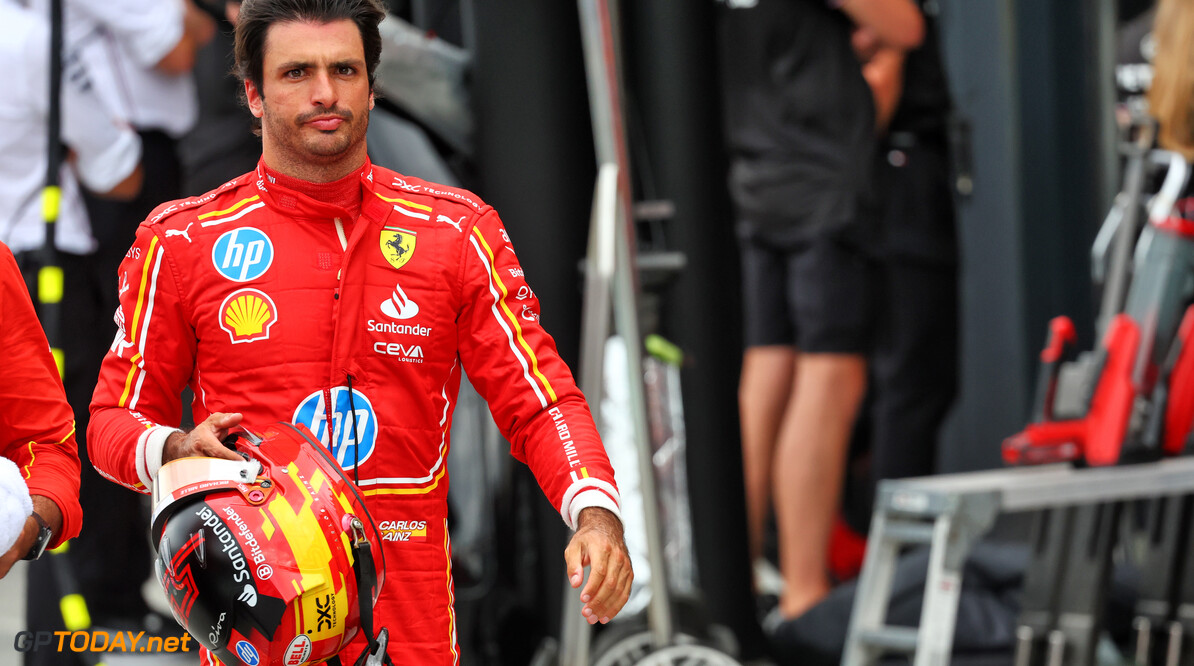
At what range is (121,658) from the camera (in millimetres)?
2180

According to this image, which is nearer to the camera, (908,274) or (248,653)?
(248,653)

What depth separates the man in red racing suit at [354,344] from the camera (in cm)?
139

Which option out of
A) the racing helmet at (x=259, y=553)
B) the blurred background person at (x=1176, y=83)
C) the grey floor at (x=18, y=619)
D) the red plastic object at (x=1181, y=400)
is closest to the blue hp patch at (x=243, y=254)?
the racing helmet at (x=259, y=553)

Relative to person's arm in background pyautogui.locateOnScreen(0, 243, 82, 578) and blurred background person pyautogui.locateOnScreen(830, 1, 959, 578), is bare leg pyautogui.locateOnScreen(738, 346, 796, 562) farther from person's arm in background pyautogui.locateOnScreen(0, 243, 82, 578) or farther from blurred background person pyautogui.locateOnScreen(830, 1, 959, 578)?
person's arm in background pyautogui.locateOnScreen(0, 243, 82, 578)

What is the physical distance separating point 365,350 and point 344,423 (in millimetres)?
85

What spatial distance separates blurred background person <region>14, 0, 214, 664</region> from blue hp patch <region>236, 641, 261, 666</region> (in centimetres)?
139

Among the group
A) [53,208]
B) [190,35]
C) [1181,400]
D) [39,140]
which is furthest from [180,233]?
[1181,400]

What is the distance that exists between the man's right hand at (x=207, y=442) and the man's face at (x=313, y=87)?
31 centimetres

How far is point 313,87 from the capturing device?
1.38 metres

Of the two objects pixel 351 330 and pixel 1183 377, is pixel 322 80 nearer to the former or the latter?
pixel 351 330

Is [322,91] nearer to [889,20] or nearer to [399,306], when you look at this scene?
[399,306]

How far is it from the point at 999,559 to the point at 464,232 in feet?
9.81

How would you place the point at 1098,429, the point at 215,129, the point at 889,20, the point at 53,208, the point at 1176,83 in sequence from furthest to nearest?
the point at 889,20, the point at 1176,83, the point at 1098,429, the point at 215,129, the point at 53,208

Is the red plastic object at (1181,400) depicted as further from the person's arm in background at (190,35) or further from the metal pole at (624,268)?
the person's arm in background at (190,35)
